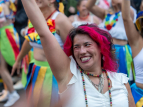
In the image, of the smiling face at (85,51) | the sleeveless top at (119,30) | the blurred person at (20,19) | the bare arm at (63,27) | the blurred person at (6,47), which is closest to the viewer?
the smiling face at (85,51)

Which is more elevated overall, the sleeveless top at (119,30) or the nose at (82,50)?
the nose at (82,50)

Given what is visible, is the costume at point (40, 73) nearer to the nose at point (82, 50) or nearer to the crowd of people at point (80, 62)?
the crowd of people at point (80, 62)

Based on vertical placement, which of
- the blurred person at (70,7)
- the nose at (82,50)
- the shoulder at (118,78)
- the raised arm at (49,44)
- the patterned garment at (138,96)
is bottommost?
the patterned garment at (138,96)

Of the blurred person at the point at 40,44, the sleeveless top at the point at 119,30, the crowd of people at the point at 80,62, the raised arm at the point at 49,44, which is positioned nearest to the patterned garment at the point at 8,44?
the crowd of people at the point at 80,62

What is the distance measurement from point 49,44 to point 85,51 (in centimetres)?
30

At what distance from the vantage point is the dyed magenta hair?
1449 mm

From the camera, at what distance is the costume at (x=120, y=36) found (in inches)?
96.7

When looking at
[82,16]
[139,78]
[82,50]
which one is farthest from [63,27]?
[82,16]

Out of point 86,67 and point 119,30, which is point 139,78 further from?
point 119,30

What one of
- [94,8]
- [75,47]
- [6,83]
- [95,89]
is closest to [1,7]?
[6,83]

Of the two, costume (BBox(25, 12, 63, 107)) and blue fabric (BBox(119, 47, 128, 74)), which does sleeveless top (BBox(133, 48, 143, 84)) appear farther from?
costume (BBox(25, 12, 63, 107))

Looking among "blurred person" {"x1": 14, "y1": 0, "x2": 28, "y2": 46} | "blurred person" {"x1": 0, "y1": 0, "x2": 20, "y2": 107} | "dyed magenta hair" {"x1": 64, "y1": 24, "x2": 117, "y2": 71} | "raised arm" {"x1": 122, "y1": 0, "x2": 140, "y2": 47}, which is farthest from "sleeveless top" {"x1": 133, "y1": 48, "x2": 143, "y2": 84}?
"blurred person" {"x1": 14, "y1": 0, "x2": 28, "y2": 46}

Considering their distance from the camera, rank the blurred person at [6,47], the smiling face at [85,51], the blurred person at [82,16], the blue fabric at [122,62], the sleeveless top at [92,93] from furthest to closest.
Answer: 1. the blurred person at [82,16]
2. the blurred person at [6,47]
3. the blue fabric at [122,62]
4. the smiling face at [85,51]
5. the sleeveless top at [92,93]

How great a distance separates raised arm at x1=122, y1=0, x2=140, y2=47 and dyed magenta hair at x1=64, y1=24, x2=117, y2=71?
0.33m
